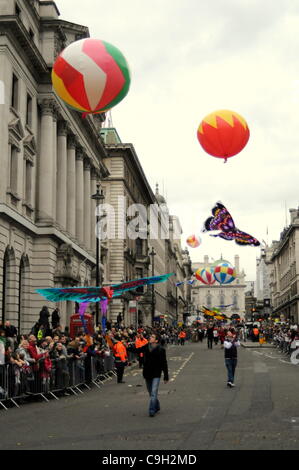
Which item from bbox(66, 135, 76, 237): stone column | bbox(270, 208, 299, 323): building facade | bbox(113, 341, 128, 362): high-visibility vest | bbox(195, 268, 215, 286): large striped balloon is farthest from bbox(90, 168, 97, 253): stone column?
bbox(270, 208, 299, 323): building facade

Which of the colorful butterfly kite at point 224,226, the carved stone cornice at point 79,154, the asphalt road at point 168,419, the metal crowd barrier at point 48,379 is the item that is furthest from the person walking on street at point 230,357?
the carved stone cornice at point 79,154

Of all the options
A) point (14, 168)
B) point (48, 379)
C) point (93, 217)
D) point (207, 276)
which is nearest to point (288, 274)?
point (207, 276)

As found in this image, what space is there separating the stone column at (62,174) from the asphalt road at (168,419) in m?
19.1

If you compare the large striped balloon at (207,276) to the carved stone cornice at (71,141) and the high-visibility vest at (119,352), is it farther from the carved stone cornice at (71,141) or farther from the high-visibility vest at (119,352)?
the high-visibility vest at (119,352)

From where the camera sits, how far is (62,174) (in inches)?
1574

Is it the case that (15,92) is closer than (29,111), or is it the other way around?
(15,92)

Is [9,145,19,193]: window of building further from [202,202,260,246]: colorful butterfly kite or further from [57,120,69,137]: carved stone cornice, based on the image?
[202,202,260,246]: colorful butterfly kite

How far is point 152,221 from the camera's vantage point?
9225 cm

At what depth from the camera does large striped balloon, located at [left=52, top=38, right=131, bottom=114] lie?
13.5 metres

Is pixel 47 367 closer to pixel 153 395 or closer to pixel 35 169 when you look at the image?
pixel 153 395

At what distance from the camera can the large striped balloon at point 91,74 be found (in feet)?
44.3

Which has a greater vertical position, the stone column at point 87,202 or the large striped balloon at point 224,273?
the stone column at point 87,202

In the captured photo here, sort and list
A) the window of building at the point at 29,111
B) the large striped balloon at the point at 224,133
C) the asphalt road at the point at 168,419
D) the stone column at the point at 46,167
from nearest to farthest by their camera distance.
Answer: the asphalt road at the point at 168,419 → the large striped balloon at the point at 224,133 → the window of building at the point at 29,111 → the stone column at the point at 46,167

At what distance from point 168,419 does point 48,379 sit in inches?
233
